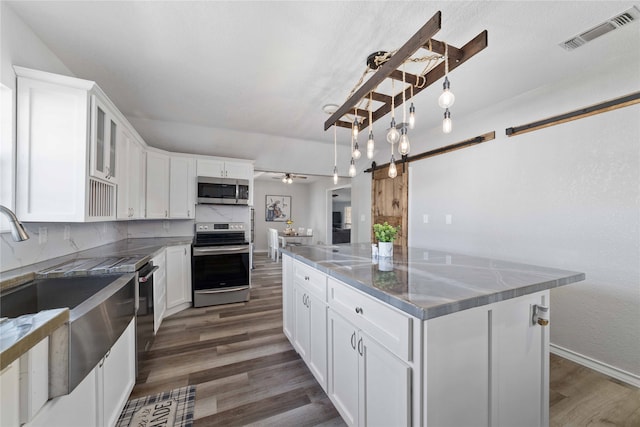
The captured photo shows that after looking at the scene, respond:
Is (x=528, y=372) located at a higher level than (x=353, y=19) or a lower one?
lower

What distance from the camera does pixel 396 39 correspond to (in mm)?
1728

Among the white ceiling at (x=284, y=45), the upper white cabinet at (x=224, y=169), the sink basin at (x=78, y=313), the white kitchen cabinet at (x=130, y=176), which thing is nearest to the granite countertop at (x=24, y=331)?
the sink basin at (x=78, y=313)

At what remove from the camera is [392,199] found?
421 centimetres

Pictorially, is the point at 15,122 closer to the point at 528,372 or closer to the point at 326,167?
the point at 528,372

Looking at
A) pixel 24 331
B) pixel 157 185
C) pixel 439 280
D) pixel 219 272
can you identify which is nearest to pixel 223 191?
pixel 157 185

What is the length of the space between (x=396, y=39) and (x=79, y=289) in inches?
105

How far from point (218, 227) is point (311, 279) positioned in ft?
8.55

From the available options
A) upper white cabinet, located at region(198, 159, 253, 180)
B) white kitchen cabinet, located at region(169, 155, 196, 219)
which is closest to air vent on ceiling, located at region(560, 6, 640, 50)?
upper white cabinet, located at region(198, 159, 253, 180)

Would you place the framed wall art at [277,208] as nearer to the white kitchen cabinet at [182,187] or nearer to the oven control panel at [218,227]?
the oven control panel at [218,227]

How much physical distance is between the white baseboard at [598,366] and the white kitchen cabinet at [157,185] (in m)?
4.61

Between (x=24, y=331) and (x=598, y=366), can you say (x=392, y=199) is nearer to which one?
(x=598, y=366)

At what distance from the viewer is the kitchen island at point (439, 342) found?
38.4 inches

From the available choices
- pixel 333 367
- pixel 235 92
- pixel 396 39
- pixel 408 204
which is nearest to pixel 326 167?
pixel 408 204

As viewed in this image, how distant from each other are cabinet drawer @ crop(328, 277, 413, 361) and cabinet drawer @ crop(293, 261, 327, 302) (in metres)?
0.16
